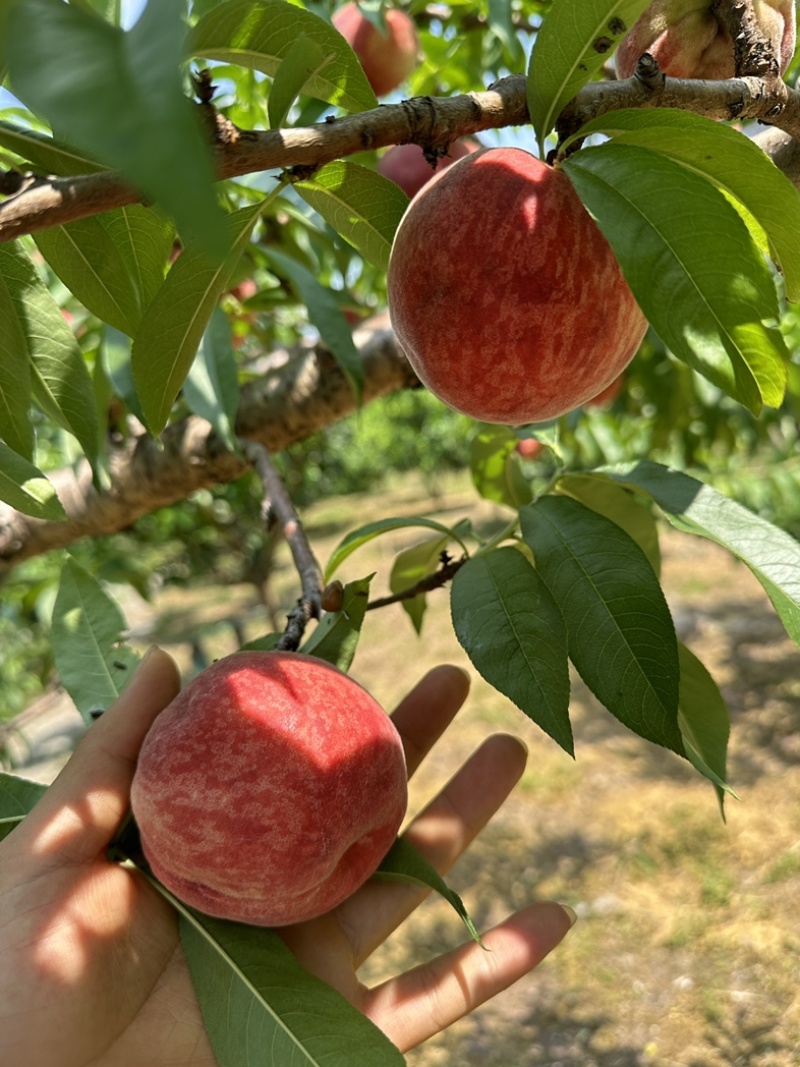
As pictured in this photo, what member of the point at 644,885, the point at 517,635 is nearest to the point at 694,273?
the point at 517,635

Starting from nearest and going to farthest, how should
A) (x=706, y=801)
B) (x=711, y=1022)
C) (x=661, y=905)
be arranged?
1. (x=711, y=1022)
2. (x=661, y=905)
3. (x=706, y=801)

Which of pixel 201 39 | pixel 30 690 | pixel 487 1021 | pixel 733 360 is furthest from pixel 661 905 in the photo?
pixel 30 690

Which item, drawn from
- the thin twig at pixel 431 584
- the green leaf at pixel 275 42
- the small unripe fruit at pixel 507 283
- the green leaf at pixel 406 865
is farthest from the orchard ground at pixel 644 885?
the green leaf at pixel 275 42

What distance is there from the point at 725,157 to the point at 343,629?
1.79ft

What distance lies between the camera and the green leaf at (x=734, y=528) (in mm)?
560

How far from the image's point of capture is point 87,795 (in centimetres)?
87

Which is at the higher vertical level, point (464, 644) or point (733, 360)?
point (733, 360)

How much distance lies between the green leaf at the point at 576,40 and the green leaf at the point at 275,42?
0.38 ft

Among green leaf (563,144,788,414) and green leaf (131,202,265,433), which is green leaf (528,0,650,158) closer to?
green leaf (563,144,788,414)

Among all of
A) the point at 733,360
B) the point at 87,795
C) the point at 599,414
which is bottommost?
the point at 599,414

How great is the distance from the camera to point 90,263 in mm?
590

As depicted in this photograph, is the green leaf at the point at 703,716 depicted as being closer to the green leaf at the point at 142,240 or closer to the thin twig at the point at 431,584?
the thin twig at the point at 431,584

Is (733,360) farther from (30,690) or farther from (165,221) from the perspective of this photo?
(30,690)

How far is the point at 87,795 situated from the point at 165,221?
0.60 m
